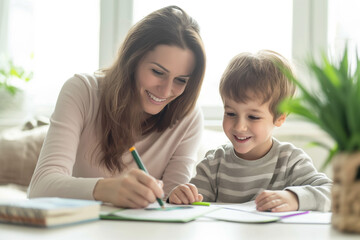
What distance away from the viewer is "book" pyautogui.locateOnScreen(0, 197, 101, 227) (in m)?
0.80

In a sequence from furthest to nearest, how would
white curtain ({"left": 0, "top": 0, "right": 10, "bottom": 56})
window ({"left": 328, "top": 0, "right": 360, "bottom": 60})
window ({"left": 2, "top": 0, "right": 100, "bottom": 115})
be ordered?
white curtain ({"left": 0, "top": 0, "right": 10, "bottom": 56}) < window ({"left": 2, "top": 0, "right": 100, "bottom": 115}) < window ({"left": 328, "top": 0, "right": 360, "bottom": 60})

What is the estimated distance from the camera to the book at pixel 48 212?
80 cm

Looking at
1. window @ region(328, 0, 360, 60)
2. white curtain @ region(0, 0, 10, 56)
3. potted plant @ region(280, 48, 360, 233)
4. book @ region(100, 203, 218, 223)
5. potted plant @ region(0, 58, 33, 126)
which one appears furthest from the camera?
white curtain @ region(0, 0, 10, 56)

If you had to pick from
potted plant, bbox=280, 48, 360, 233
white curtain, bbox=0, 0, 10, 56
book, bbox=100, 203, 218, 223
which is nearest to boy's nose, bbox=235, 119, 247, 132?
book, bbox=100, 203, 218, 223

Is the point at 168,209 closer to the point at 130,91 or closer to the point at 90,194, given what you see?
the point at 90,194

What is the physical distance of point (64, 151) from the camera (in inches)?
55.6

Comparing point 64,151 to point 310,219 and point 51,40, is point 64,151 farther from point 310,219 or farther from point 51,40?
point 51,40

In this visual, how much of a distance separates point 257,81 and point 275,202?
1.74ft

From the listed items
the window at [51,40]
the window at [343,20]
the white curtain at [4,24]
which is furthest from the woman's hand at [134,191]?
the white curtain at [4,24]

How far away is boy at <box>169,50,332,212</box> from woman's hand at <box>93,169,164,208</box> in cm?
45

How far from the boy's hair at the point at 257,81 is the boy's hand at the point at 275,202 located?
0.42 m

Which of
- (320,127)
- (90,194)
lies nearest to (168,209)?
(90,194)

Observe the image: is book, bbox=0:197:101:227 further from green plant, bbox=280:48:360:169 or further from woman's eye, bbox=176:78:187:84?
woman's eye, bbox=176:78:187:84

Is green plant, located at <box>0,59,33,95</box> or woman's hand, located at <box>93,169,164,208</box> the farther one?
green plant, located at <box>0,59,33,95</box>
